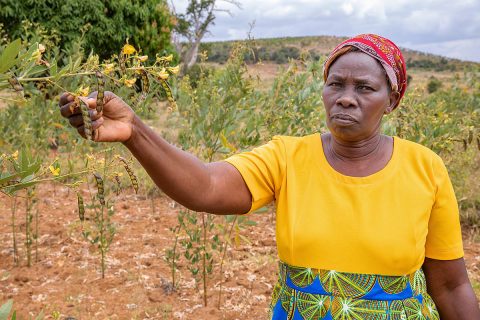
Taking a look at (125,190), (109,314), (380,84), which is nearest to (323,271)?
(380,84)

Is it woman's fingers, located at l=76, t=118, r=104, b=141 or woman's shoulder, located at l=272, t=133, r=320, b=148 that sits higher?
woman's fingers, located at l=76, t=118, r=104, b=141

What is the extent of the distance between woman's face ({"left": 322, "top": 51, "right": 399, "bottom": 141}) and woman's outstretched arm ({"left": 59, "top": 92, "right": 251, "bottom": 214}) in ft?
1.02

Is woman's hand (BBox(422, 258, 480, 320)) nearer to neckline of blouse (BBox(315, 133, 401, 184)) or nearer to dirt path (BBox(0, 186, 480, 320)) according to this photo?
neckline of blouse (BBox(315, 133, 401, 184))

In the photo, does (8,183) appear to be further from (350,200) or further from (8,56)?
(350,200)

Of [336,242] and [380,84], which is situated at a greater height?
[380,84]

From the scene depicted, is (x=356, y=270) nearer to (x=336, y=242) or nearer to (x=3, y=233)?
(x=336, y=242)

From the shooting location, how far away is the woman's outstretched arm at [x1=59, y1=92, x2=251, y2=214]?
1132 mm

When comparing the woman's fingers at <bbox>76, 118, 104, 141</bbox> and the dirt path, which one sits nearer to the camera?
the woman's fingers at <bbox>76, 118, 104, 141</bbox>

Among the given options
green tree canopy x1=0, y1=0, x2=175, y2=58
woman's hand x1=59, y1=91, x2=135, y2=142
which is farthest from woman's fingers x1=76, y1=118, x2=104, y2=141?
green tree canopy x1=0, y1=0, x2=175, y2=58

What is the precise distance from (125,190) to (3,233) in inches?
56.0

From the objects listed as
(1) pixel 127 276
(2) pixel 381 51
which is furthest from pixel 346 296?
(1) pixel 127 276

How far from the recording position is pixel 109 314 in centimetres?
298

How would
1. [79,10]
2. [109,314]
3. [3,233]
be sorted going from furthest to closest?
[79,10] < [3,233] < [109,314]

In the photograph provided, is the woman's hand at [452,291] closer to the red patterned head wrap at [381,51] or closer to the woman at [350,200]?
the woman at [350,200]
